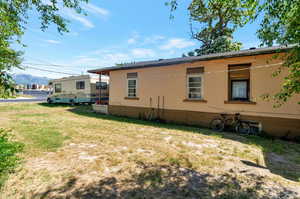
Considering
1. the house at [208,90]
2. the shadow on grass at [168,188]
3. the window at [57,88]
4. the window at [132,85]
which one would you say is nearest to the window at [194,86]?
the house at [208,90]

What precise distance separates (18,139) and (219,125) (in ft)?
26.6

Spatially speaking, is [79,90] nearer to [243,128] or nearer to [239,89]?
[239,89]

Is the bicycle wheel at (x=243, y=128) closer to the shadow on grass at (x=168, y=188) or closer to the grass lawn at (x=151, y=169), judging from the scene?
the grass lawn at (x=151, y=169)

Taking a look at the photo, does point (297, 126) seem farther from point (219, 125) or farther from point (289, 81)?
point (289, 81)

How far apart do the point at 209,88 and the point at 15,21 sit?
7.67 meters

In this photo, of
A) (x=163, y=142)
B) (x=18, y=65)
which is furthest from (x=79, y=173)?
(x=163, y=142)

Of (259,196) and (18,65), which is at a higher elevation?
(18,65)

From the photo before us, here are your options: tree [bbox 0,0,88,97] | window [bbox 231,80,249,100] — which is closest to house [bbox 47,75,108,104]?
tree [bbox 0,0,88,97]

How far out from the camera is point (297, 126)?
20.4 feet

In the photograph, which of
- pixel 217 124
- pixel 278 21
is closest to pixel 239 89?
pixel 217 124

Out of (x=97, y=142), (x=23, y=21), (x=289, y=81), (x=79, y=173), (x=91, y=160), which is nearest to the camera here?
(x=79, y=173)

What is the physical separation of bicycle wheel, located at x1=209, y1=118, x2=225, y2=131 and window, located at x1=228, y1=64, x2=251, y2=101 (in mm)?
1217

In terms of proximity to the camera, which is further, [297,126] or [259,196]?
[297,126]

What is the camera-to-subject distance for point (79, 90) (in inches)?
680
